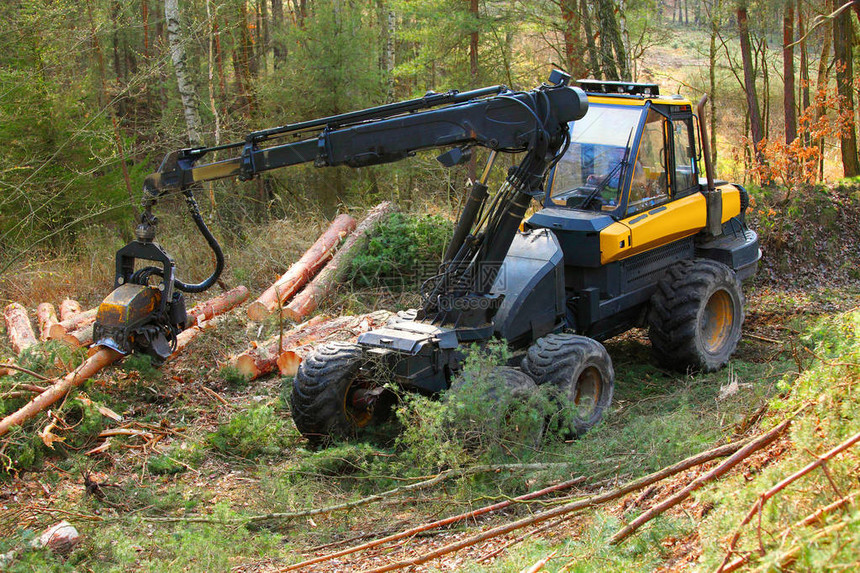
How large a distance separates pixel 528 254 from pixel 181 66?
31.2 ft

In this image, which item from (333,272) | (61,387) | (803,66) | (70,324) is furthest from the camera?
(803,66)

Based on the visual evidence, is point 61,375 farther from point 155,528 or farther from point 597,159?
point 597,159

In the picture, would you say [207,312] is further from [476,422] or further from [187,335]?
[476,422]

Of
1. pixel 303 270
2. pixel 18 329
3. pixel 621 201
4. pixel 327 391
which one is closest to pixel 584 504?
pixel 327 391

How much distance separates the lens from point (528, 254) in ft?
22.9

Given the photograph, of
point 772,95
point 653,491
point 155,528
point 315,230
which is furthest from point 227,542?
point 772,95

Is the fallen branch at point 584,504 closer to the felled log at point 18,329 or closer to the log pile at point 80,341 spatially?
the log pile at point 80,341

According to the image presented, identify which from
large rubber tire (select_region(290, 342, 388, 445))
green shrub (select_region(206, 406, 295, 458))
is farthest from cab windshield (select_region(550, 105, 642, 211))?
green shrub (select_region(206, 406, 295, 458))

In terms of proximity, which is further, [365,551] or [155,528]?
[155,528]

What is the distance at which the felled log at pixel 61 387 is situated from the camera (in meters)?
6.22

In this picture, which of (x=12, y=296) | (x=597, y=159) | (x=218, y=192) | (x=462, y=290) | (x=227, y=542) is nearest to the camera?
(x=227, y=542)

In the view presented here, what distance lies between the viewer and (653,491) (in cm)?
409

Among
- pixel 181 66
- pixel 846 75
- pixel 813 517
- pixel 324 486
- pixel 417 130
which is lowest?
pixel 324 486

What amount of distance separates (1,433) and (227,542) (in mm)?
2689
